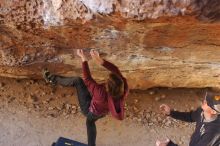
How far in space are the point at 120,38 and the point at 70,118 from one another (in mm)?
1565

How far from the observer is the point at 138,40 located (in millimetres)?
4984

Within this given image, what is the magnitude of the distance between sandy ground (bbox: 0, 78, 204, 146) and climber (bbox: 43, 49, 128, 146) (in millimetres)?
885

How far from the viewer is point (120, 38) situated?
195 inches

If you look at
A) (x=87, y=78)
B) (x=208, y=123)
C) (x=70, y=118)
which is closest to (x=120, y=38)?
(x=87, y=78)

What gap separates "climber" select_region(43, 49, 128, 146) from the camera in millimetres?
4566

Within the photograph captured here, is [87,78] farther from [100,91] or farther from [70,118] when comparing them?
[70,118]

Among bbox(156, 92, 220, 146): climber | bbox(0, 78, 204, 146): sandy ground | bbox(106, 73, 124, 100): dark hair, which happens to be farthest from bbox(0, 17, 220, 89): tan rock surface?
bbox(156, 92, 220, 146): climber

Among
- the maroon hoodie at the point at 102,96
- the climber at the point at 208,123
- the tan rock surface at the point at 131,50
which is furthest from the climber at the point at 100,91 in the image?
the climber at the point at 208,123

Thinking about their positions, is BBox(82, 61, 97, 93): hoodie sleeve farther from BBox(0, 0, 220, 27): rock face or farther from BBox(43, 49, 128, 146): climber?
BBox(0, 0, 220, 27): rock face

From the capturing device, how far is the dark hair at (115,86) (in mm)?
4535

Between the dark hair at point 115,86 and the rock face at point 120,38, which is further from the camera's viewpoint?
the dark hair at point 115,86

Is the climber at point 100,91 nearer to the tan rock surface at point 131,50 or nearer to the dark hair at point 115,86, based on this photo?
the dark hair at point 115,86

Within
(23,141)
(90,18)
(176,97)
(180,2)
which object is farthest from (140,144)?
(180,2)

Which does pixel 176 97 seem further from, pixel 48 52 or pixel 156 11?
pixel 156 11
